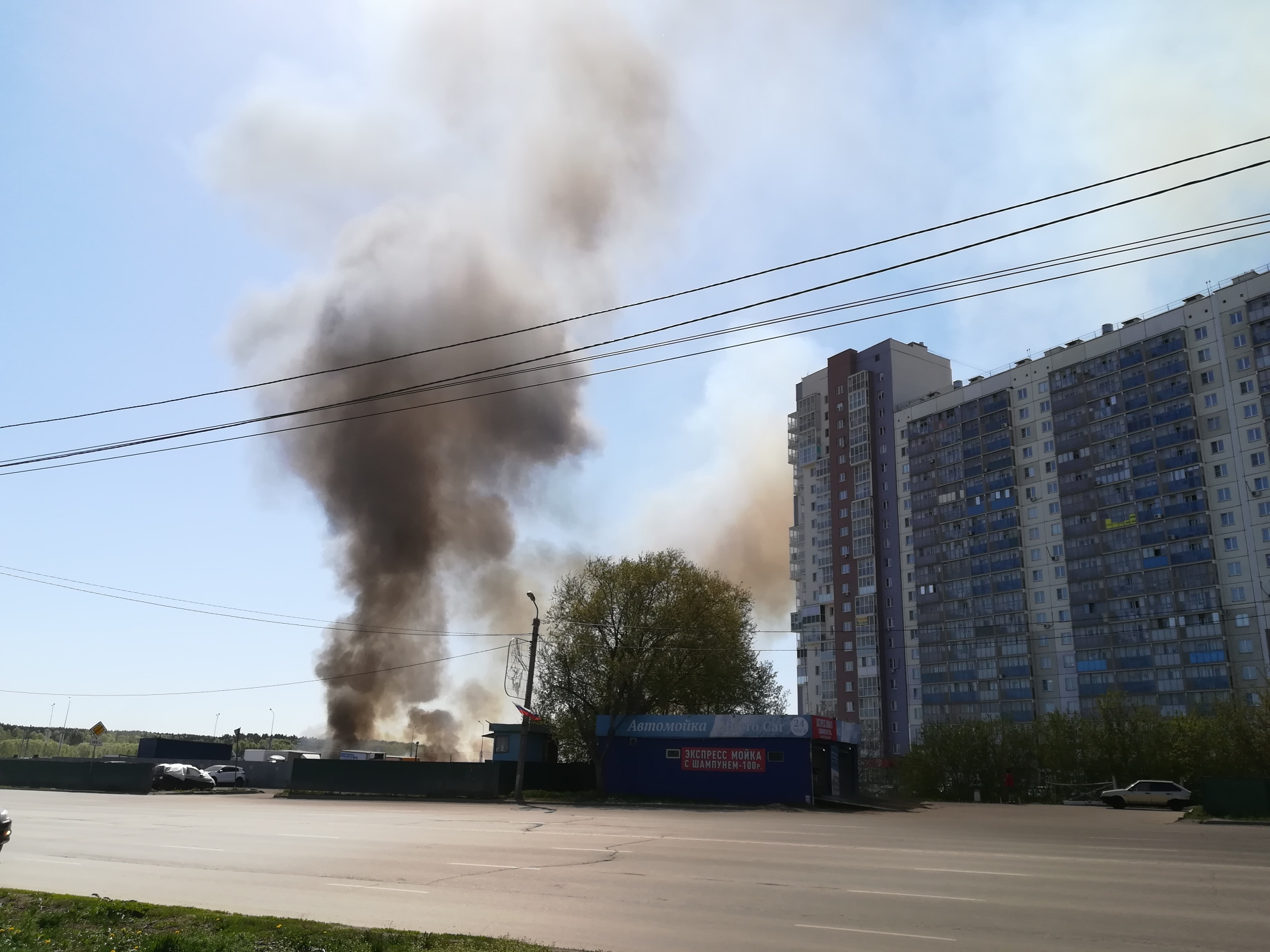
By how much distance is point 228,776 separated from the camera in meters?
49.3

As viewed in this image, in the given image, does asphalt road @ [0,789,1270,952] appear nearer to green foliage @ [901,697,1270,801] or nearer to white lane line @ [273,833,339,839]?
white lane line @ [273,833,339,839]

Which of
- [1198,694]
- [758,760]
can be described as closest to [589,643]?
[758,760]

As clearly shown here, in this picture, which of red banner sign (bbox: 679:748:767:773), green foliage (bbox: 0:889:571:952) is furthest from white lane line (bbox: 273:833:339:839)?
red banner sign (bbox: 679:748:767:773)

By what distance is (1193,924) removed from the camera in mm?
10359

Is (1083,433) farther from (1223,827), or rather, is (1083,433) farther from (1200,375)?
(1223,827)

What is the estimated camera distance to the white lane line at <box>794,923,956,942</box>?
31.0ft

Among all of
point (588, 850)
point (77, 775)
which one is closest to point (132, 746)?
point (77, 775)

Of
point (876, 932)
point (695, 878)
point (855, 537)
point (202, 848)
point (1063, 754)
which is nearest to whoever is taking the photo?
point (876, 932)

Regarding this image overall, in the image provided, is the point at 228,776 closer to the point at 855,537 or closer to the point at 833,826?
the point at 833,826

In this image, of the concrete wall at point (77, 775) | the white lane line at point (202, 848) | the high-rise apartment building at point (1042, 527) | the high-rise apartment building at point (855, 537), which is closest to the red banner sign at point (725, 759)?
the white lane line at point (202, 848)

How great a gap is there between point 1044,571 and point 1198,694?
704 inches

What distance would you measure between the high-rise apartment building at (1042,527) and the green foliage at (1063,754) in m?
12.7

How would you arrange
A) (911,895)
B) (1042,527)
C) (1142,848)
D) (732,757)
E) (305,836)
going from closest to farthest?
1. (911,895)
2. (1142,848)
3. (305,836)
4. (732,757)
5. (1042,527)

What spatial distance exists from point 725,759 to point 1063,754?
88.7ft
